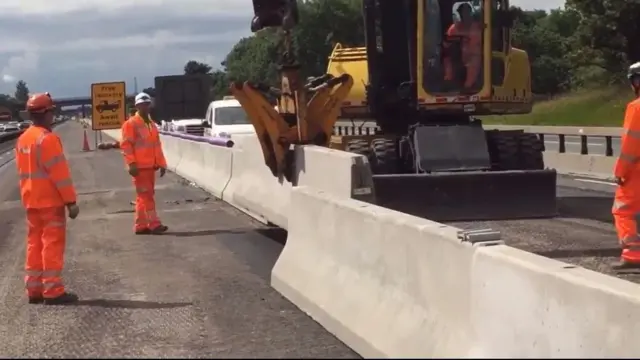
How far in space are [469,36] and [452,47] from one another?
0.96ft

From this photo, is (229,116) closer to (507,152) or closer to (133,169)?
(507,152)

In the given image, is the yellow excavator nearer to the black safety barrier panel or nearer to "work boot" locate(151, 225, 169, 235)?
the black safety barrier panel

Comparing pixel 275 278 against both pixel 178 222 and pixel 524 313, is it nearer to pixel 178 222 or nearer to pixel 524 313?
pixel 524 313

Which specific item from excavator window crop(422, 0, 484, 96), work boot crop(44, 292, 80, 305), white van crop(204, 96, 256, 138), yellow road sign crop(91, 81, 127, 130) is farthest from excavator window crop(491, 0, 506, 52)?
yellow road sign crop(91, 81, 127, 130)

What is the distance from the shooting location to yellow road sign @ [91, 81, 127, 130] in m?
46.0

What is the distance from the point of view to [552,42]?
3324 inches

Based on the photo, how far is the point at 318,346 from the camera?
7098 mm

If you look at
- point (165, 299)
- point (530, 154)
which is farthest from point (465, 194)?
point (165, 299)

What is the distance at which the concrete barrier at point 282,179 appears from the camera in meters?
9.78

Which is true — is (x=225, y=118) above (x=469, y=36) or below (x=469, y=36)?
below

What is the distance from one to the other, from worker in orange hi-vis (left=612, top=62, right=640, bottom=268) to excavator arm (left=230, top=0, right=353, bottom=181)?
368cm

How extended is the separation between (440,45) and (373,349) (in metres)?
9.24

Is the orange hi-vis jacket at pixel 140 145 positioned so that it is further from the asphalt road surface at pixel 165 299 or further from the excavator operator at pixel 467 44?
the excavator operator at pixel 467 44

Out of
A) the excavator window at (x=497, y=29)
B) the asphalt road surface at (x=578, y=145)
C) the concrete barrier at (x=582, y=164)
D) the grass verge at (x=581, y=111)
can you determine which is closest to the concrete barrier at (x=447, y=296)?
the excavator window at (x=497, y=29)
